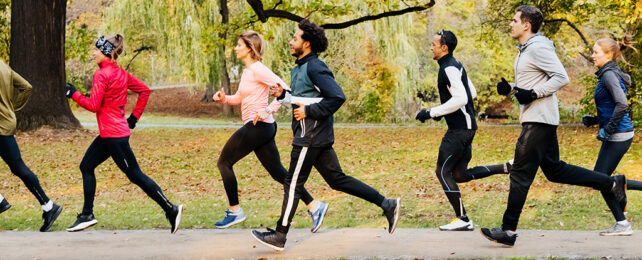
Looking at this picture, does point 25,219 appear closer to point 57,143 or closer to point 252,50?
point 252,50

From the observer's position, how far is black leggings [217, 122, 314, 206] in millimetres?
6402

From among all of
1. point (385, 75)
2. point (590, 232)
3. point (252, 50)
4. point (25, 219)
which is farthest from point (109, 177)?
point (385, 75)

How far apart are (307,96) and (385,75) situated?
22.8 meters

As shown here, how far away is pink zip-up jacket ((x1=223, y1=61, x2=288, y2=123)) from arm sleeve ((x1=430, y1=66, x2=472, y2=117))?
4.63ft

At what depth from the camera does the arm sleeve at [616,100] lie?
601 cm

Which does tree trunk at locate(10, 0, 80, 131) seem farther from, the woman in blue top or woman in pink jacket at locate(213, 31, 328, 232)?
the woman in blue top

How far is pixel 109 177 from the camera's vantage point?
1202 cm

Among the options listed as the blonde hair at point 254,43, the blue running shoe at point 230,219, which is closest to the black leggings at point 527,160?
the blonde hair at point 254,43

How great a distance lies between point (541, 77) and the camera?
554cm

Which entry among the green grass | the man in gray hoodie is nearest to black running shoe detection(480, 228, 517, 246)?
the man in gray hoodie

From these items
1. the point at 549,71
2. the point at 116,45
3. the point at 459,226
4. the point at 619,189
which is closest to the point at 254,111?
the point at 116,45

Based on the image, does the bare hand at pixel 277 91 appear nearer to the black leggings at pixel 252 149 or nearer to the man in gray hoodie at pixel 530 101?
the black leggings at pixel 252 149

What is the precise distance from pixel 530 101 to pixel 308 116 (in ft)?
5.43

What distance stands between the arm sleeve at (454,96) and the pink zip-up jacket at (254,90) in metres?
1.41
